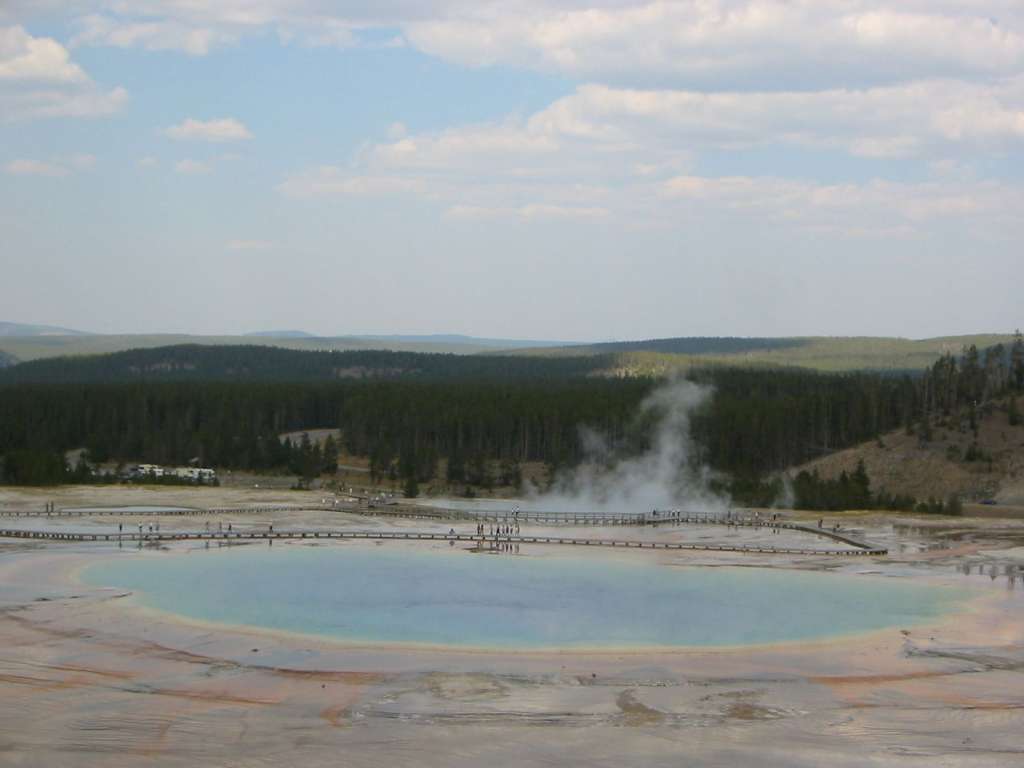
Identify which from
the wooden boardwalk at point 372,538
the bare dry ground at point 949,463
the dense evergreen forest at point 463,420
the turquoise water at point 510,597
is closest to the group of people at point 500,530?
the wooden boardwalk at point 372,538

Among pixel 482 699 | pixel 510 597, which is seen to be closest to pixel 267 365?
pixel 510 597

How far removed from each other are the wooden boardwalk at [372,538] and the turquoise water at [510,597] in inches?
144

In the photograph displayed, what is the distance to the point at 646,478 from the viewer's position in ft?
266

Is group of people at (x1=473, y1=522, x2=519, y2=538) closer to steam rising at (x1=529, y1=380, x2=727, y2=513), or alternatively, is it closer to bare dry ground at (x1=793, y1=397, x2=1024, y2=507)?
steam rising at (x1=529, y1=380, x2=727, y2=513)

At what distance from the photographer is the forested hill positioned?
171875 mm

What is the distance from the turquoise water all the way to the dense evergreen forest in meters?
28.9

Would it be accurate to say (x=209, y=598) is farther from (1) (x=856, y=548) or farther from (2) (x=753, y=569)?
(1) (x=856, y=548)

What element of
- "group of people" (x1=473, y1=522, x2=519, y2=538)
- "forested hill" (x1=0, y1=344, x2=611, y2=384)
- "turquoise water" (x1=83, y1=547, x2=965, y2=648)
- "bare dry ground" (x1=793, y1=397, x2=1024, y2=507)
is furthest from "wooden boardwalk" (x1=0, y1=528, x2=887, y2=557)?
"forested hill" (x1=0, y1=344, x2=611, y2=384)

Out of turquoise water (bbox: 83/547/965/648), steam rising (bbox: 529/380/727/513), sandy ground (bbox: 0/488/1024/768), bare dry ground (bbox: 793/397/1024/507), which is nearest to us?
sandy ground (bbox: 0/488/1024/768)

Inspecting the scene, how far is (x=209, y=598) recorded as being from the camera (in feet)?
123

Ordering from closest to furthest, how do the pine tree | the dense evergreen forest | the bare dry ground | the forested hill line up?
the bare dry ground
the pine tree
the dense evergreen forest
the forested hill

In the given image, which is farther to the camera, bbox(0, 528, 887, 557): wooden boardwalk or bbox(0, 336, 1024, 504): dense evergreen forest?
bbox(0, 336, 1024, 504): dense evergreen forest

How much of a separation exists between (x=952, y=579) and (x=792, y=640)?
12630 mm

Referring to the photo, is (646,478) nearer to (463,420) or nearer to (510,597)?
(463,420)
